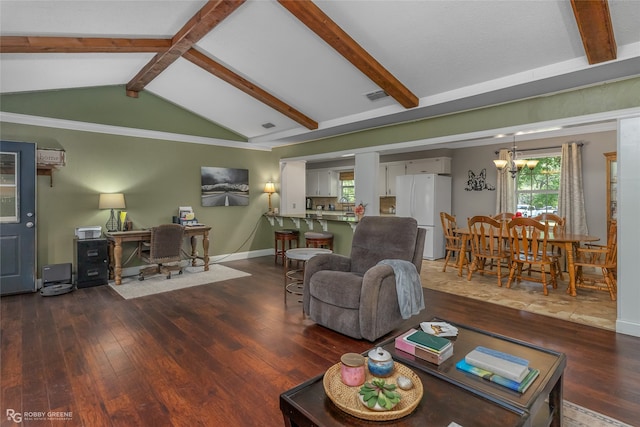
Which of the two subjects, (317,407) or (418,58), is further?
(418,58)

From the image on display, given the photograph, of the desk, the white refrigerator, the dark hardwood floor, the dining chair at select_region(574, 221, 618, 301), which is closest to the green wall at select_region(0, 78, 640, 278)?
the desk

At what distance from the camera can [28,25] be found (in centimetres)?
299

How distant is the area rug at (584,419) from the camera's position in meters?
1.82

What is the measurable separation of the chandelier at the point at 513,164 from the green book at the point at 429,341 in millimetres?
4736

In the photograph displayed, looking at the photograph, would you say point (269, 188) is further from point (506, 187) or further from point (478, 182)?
point (506, 187)

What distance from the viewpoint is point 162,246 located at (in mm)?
4871

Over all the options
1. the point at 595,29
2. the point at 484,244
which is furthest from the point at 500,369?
the point at 484,244

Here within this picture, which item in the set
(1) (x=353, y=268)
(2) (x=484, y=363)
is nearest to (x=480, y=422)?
(2) (x=484, y=363)

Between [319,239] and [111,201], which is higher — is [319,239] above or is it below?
below

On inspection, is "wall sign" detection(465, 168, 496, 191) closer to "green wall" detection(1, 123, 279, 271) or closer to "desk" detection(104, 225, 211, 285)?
"green wall" detection(1, 123, 279, 271)

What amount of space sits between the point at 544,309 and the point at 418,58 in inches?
123

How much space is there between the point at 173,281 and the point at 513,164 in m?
6.22

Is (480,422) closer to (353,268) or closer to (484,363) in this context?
(484,363)

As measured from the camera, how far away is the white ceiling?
277 cm
